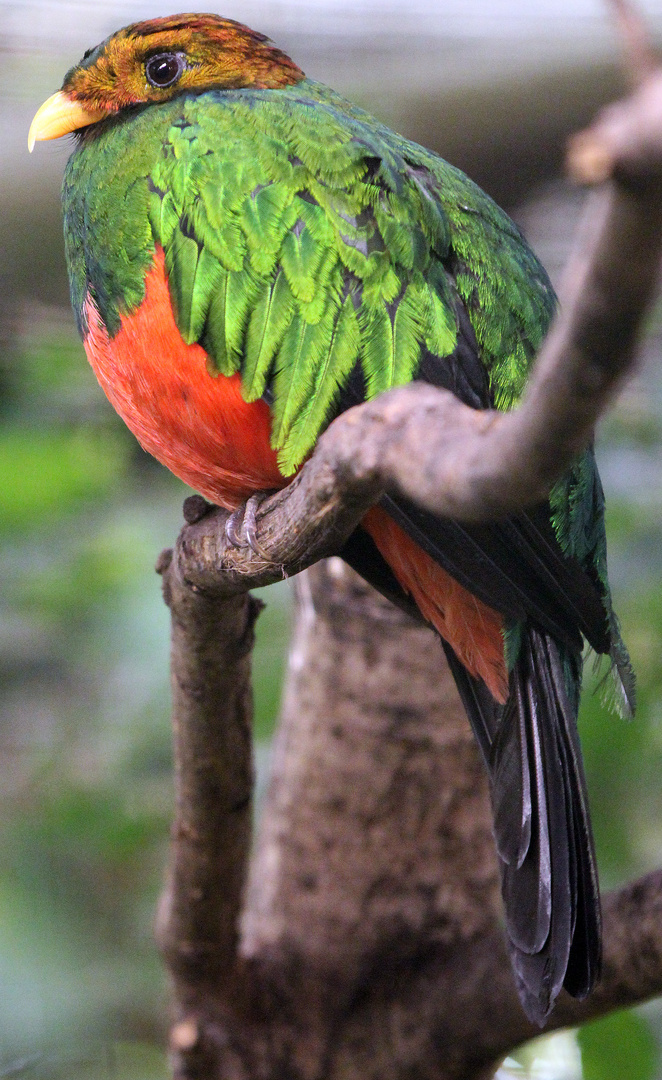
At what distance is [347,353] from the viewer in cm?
183

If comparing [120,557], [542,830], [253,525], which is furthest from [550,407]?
[120,557]

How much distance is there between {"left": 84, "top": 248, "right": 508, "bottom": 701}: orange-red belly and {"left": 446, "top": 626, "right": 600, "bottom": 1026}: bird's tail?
70 millimetres

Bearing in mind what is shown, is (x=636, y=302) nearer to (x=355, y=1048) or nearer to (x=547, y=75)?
(x=355, y=1048)

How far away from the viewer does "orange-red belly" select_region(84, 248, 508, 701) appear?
194 centimetres

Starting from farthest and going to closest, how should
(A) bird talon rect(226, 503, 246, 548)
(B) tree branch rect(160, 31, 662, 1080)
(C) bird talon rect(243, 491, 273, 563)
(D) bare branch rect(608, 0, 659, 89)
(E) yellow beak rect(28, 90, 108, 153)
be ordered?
(E) yellow beak rect(28, 90, 108, 153) < (B) tree branch rect(160, 31, 662, 1080) < (A) bird talon rect(226, 503, 246, 548) < (C) bird talon rect(243, 491, 273, 563) < (D) bare branch rect(608, 0, 659, 89)

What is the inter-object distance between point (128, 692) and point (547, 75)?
2.14 meters

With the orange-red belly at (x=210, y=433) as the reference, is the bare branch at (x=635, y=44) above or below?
below

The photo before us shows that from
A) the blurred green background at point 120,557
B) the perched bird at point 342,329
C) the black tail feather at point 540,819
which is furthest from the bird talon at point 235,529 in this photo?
the blurred green background at point 120,557

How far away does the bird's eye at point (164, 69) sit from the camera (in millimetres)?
2248

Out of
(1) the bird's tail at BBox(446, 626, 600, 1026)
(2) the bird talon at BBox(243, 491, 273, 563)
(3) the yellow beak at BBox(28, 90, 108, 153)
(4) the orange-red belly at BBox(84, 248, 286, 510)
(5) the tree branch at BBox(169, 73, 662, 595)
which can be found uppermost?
(3) the yellow beak at BBox(28, 90, 108, 153)

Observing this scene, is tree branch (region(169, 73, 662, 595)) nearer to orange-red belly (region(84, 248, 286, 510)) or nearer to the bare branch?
the bare branch

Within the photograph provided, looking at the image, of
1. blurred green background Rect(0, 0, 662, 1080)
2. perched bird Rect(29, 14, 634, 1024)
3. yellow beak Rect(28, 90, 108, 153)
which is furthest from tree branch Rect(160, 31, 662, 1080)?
yellow beak Rect(28, 90, 108, 153)

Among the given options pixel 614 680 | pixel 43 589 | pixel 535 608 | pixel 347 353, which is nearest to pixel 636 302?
pixel 347 353

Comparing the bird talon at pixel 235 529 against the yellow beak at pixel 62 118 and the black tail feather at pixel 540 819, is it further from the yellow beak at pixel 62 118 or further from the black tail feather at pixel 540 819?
the yellow beak at pixel 62 118
